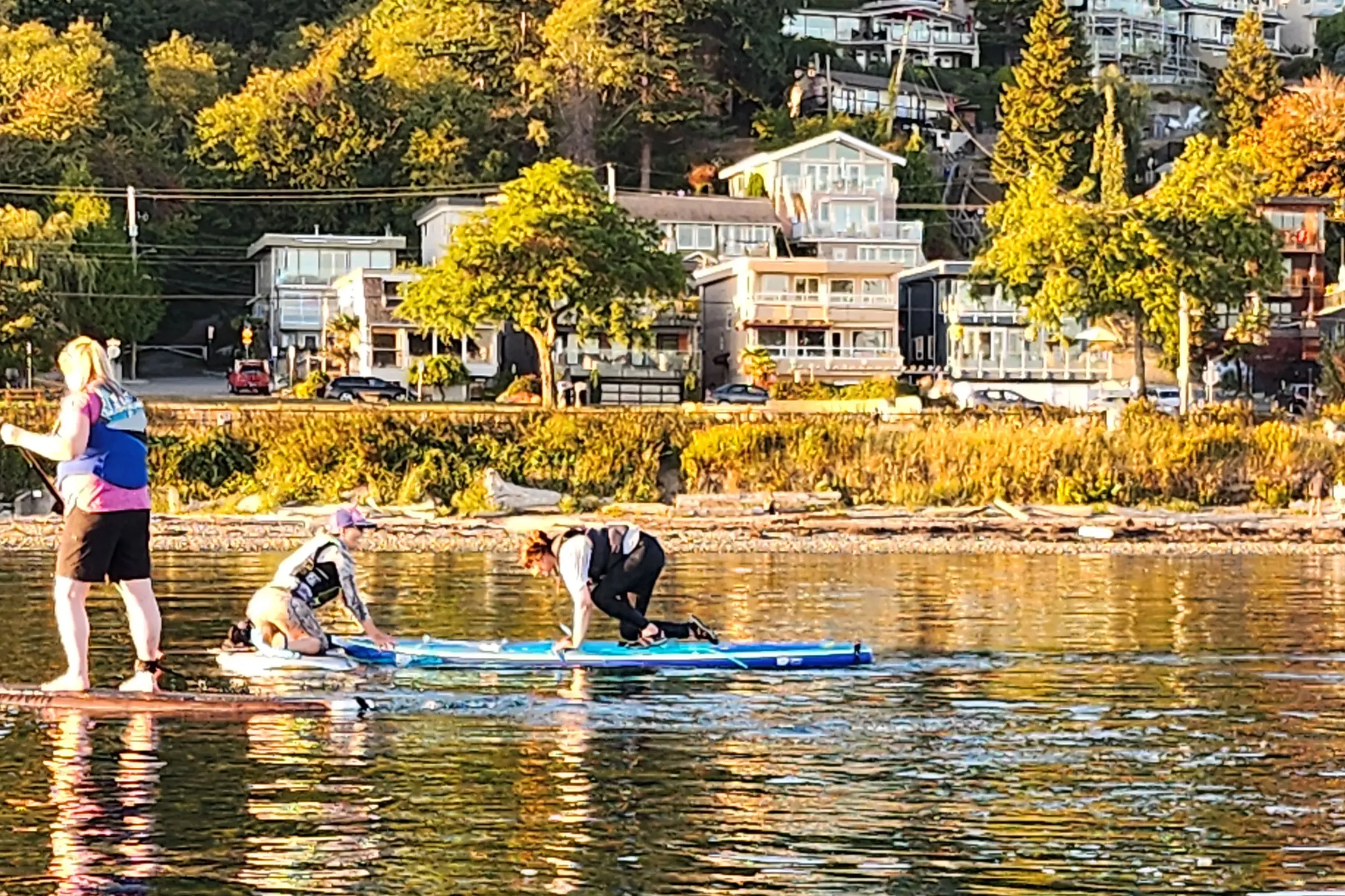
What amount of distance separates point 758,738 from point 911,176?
275ft

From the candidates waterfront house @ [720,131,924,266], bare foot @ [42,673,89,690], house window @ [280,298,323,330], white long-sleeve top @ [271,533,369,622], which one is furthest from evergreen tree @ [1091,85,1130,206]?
bare foot @ [42,673,89,690]

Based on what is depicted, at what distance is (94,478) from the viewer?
14.6 m

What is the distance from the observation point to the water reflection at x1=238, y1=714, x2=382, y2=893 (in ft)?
35.7

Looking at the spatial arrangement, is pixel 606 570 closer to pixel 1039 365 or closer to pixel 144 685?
pixel 144 685

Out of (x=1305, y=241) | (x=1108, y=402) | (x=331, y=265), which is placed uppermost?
(x=1305, y=241)

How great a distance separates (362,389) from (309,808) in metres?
57.2

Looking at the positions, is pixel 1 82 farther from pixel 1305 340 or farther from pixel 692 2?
pixel 1305 340

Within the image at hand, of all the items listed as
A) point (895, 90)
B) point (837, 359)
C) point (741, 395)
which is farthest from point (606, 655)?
point (895, 90)

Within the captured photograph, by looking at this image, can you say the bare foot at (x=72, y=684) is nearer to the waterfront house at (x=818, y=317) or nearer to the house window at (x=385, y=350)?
the waterfront house at (x=818, y=317)

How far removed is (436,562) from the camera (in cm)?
3625

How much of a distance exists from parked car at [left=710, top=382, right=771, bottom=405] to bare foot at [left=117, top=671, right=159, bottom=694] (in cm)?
4779

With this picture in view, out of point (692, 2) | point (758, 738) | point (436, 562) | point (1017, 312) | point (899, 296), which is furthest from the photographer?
point (692, 2)

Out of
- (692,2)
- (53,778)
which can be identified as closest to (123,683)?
(53,778)

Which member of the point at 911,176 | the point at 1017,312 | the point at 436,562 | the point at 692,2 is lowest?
the point at 436,562
